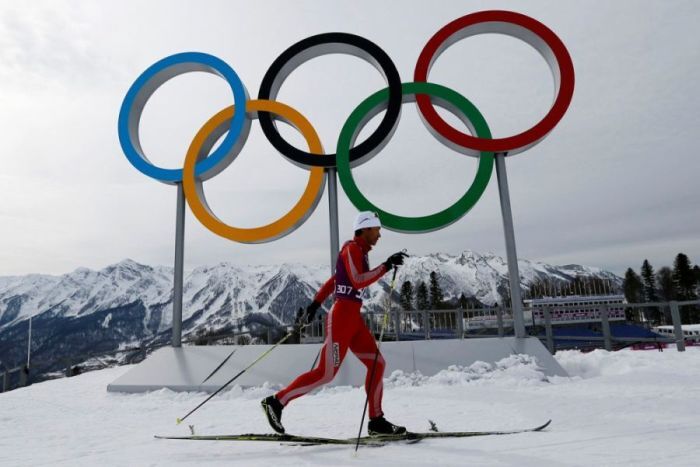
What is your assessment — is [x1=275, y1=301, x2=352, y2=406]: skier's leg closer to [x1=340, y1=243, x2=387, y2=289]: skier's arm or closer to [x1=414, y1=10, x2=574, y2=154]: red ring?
[x1=340, y1=243, x2=387, y2=289]: skier's arm

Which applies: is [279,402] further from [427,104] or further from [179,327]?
[427,104]

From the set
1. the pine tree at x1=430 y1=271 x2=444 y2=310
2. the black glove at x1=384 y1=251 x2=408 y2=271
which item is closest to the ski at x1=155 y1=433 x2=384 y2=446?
the black glove at x1=384 y1=251 x2=408 y2=271

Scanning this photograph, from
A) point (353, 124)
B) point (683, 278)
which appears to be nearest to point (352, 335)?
point (353, 124)

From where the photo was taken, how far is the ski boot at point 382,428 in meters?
3.60

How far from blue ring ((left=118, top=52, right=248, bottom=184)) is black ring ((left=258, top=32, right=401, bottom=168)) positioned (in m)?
0.54

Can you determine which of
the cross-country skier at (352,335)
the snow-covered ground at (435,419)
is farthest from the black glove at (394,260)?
the snow-covered ground at (435,419)

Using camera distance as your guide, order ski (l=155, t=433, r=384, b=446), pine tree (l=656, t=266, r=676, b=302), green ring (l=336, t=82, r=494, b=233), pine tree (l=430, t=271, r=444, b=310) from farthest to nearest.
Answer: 1. pine tree (l=430, t=271, r=444, b=310)
2. pine tree (l=656, t=266, r=676, b=302)
3. green ring (l=336, t=82, r=494, b=233)
4. ski (l=155, t=433, r=384, b=446)

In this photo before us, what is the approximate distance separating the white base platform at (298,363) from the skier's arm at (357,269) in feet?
11.0

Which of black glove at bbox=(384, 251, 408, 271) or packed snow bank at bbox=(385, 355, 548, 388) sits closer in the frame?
black glove at bbox=(384, 251, 408, 271)

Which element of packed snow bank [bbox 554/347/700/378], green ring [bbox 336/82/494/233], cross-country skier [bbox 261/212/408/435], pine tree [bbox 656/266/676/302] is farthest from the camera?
pine tree [bbox 656/266/676/302]

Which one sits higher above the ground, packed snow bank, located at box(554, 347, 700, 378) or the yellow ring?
the yellow ring

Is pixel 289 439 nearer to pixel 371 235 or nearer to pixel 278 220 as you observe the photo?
pixel 371 235

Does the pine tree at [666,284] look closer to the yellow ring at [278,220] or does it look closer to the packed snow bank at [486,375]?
the packed snow bank at [486,375]

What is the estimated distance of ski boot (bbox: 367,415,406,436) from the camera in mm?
3604
